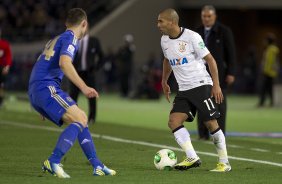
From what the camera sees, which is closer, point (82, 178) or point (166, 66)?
point (82, 178)

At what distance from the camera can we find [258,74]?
3781 centimetres

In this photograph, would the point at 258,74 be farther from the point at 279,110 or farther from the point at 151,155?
the point at 151,155

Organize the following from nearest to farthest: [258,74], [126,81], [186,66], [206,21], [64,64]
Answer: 1. [64,64]
2. [186,66]
3. [206,21]
4. [126,81]
5. [258,74]

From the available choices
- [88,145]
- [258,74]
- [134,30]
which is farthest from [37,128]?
[134,30]

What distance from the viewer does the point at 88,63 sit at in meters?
Answer: 20.3

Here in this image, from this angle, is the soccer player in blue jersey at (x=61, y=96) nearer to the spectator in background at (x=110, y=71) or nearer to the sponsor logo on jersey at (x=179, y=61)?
the sponsor logo on jersey at (x=179, y=61)

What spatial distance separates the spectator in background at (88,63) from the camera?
20.2m

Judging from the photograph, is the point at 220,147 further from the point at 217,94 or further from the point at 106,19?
the point at 106,19

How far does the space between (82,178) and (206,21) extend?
5.89 m

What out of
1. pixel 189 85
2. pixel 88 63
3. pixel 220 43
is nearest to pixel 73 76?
pixel 189 85

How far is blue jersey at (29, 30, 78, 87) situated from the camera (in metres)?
10.9

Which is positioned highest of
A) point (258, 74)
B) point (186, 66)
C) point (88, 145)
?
point (186, 66)

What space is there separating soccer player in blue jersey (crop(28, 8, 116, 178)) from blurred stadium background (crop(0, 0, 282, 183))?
0.99ft

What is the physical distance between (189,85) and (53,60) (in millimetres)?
2073
